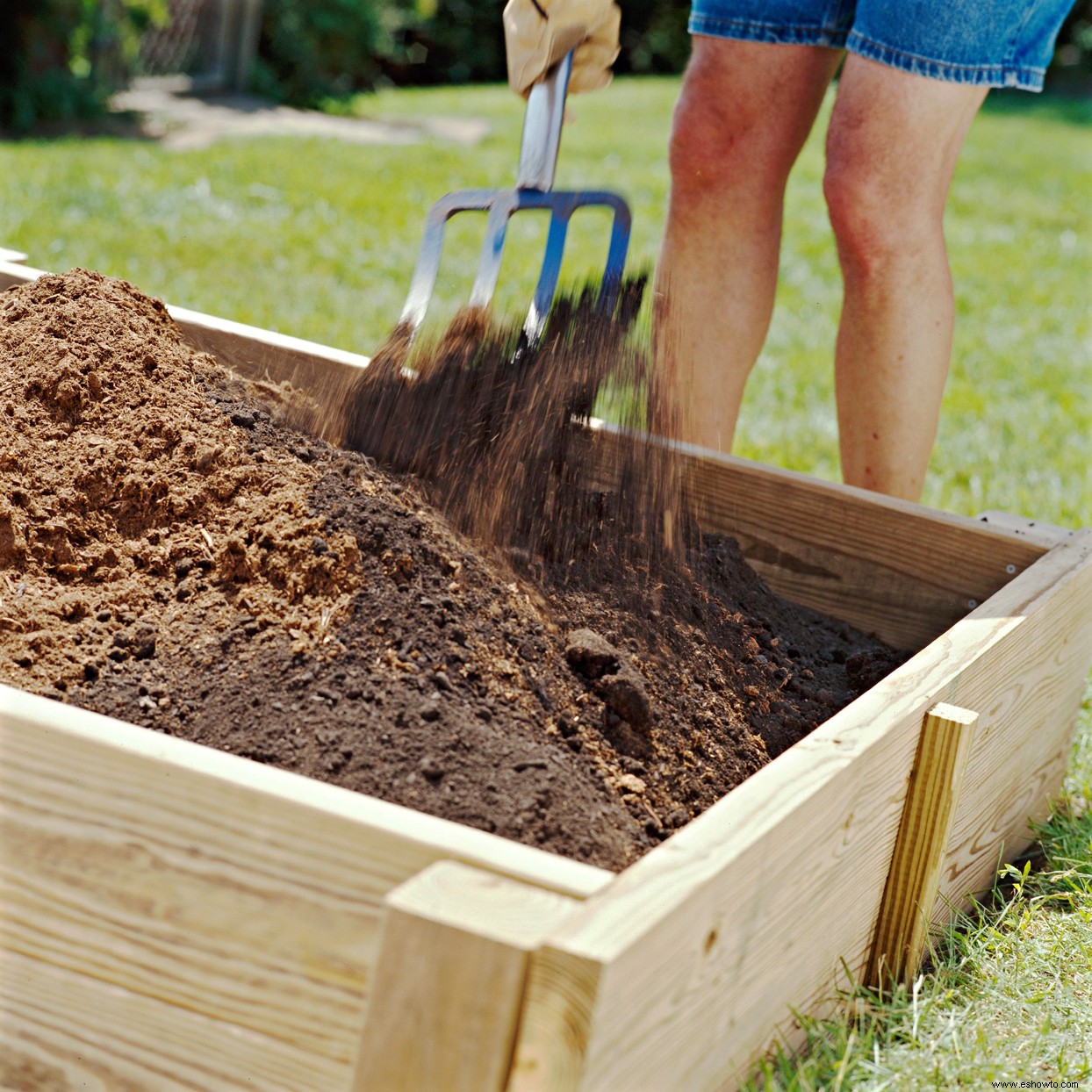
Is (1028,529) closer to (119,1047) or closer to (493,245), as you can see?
(493,245)

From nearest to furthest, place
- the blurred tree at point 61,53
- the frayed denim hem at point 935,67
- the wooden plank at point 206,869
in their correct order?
the wooden plank at point 206,869 < the frayed denim hem at point 935,67 < the blurred tree at point 61,53

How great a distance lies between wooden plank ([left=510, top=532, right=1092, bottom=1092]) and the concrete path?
7233 millimetres

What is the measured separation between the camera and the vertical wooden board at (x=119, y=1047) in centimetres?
109

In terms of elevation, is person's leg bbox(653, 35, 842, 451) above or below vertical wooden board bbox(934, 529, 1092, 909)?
above

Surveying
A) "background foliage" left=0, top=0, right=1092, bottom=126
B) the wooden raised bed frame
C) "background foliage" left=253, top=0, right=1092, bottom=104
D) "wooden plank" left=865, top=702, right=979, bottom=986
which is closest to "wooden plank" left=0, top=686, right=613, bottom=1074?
the wooden raised bed frame

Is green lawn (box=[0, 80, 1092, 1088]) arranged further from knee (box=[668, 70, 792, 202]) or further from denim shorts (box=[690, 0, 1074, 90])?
denim shorts (box=[690, 0, 1074, 90])

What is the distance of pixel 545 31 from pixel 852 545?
3.15ft

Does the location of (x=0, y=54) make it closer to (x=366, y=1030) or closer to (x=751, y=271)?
(x=751, y=271)

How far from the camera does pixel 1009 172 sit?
9.99 m

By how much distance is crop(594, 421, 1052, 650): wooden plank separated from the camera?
2.11 metres

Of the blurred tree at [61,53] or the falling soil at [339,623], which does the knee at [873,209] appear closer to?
the falling soil at [339,623]

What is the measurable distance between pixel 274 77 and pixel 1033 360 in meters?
8.84

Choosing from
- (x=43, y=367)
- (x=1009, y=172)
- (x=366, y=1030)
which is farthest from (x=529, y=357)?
(x=1009, y=172)

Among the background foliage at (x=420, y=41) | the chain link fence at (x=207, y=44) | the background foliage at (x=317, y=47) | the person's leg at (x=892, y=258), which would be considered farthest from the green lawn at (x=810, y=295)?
the background foliage at (x=420, y=41)
